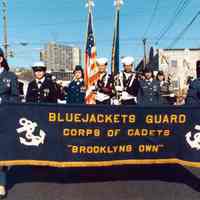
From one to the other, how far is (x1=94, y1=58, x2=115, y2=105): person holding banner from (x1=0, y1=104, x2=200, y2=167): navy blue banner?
1.63 metres

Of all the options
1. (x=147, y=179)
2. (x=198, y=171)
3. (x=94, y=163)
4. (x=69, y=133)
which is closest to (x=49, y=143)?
(x=69, y=133)

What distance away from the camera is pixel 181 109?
18.7 ft

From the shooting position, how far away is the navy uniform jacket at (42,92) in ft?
21.8

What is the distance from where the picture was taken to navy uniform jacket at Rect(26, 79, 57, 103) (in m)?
6.65

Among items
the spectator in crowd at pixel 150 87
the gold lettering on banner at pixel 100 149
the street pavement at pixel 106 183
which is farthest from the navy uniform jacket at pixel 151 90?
the gold lettering on banner at pixel 100 149

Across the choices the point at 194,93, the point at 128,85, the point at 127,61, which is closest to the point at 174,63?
the point at 128,85

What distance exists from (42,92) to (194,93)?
2.37 metres

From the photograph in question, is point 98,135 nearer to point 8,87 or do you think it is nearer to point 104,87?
point 8,87

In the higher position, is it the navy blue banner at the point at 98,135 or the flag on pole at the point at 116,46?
the flag on pole at the point at 116,46

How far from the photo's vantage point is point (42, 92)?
6.65 metres

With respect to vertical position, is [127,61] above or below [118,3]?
below

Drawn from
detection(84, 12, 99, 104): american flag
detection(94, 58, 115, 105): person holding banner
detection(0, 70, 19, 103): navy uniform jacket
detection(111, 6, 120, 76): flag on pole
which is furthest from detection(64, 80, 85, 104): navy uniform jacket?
detection(0, 70, 19, 103): navy uniform jacket

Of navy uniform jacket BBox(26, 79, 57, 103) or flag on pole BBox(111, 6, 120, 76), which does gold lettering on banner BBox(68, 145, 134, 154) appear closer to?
navy uniform jacket BBox(26, 79, 57, 103)

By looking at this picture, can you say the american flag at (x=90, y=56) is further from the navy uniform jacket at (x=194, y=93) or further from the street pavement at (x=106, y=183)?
the navy uniform jacket at (x=194, y=93)
